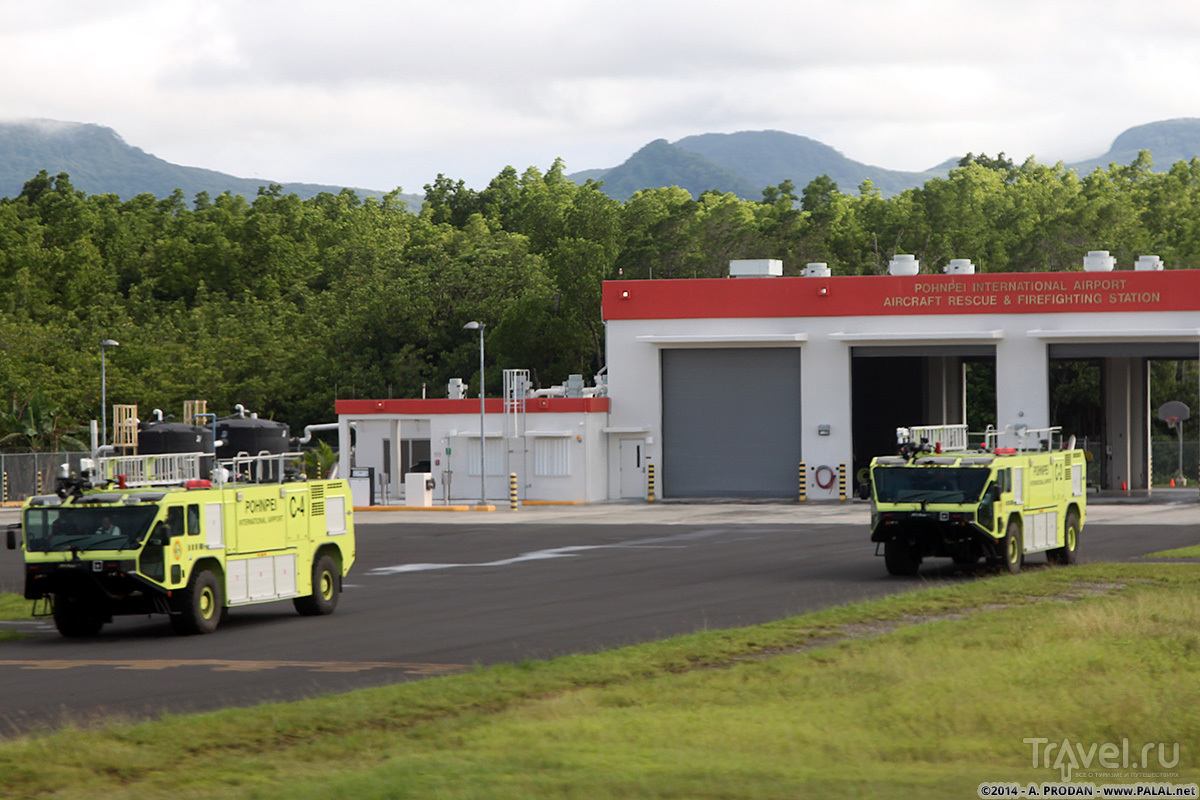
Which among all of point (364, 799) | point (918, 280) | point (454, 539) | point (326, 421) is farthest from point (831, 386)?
point (364, 799)

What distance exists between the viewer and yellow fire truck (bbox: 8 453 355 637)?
2003 centimetres

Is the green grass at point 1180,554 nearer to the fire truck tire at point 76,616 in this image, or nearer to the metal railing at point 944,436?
the metal railing at point 944,436

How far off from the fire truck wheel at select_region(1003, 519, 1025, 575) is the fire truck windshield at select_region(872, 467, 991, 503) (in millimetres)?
1062

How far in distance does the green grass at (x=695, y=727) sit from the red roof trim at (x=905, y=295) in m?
36.0

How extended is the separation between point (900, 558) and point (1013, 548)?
2.06 metres

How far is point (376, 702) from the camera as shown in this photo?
44.9 feet

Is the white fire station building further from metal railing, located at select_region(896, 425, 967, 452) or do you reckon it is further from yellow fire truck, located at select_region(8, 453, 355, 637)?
yellow fire truck, located at select_region(8, 453, 355, 637)

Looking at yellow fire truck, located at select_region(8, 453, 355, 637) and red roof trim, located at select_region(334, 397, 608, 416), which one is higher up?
red roof trim, located at select_region(334, 397, 608, 416)

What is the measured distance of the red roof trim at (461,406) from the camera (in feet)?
181

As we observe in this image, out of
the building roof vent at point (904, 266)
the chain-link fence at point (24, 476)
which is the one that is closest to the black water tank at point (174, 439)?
the chain-link fence at point (24, 476)

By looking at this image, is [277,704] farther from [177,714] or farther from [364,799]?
[364,799]

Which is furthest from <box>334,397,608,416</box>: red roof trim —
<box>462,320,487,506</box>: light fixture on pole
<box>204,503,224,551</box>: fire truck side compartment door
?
<box>204,503,224,551</box>: fire truck side compartment door

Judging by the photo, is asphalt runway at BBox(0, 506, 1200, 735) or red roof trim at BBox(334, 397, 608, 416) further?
red roof trim at BBox(334, 397, 608, 416)

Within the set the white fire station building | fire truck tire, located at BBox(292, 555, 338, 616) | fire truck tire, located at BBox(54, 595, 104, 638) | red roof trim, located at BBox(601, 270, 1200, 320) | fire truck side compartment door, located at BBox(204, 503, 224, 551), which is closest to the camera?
fire truck tire, located at BBox(54, 595, 104, 638)
